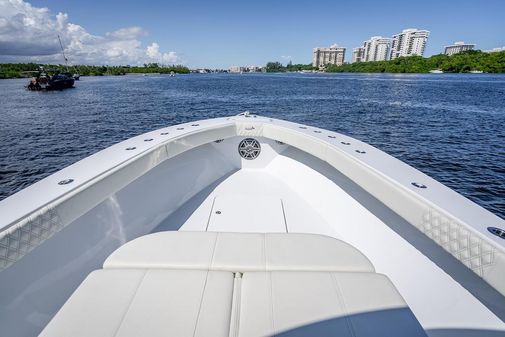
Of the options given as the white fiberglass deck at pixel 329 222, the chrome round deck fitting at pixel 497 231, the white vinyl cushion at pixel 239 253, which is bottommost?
the white fiberglass deck at pixel 329 222

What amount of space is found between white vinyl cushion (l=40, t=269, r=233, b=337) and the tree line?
81397mm

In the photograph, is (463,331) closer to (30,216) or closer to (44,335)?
(44,335)

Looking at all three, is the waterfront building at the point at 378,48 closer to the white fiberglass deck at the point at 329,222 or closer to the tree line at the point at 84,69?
the tree line at the point at 84,69

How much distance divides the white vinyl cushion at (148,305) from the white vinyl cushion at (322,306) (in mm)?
126

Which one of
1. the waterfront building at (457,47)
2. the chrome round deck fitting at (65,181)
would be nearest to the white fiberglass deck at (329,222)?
the chrome round deck fitting at (65,181)

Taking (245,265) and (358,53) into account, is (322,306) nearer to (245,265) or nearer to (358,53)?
(245,265)

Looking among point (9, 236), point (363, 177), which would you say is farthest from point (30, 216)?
point (363, 177)

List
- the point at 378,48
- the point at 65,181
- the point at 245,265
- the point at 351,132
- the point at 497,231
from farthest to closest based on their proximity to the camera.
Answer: the point at 378,48 → the point at 351,132 → the point at 65,181 → the point at 245,265 → the point at 497,231

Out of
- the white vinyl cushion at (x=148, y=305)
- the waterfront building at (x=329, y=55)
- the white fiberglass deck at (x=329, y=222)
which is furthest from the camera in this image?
the waterfront building at (x=329, y=55)

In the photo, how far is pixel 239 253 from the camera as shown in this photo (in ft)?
4.65

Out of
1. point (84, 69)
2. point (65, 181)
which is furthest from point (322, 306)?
point (84, 69)

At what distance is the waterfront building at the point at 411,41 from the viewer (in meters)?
126

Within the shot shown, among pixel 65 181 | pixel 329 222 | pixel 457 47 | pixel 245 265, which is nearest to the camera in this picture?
pixel 245 265

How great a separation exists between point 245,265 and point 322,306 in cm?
45
